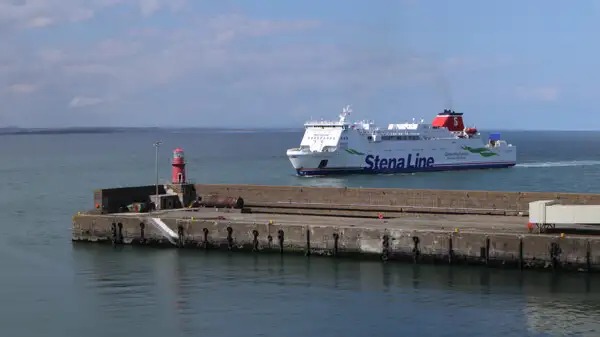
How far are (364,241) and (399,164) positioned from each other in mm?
58702

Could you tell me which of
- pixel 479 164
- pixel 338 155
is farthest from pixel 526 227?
pixel 479 164

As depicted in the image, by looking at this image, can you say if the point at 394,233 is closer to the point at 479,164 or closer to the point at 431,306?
the point at 431,306

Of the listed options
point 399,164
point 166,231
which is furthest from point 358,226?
point 399,164

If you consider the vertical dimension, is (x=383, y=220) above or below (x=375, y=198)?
below

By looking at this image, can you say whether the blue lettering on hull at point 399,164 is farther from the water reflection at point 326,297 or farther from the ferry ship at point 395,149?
the water reflection at point 326,297

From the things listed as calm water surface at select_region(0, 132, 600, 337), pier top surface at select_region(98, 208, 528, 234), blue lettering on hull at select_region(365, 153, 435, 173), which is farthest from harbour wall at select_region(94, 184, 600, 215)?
blue lettering on hull at select_region(365, 153, 435, 173)

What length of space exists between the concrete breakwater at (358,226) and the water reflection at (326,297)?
0.59 meters

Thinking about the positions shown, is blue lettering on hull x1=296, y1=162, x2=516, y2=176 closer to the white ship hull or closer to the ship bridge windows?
the white ship hull

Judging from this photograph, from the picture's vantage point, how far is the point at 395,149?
9006 cm

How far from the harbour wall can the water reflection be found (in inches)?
276

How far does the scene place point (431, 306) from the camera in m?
26.7

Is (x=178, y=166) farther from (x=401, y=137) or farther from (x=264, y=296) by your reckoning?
(x=401, y=137)

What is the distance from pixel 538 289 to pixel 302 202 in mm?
15723

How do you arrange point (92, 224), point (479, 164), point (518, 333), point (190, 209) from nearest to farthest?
point (518, 333) → point (92, 224) → point (190, 209) → point (479, 164)
